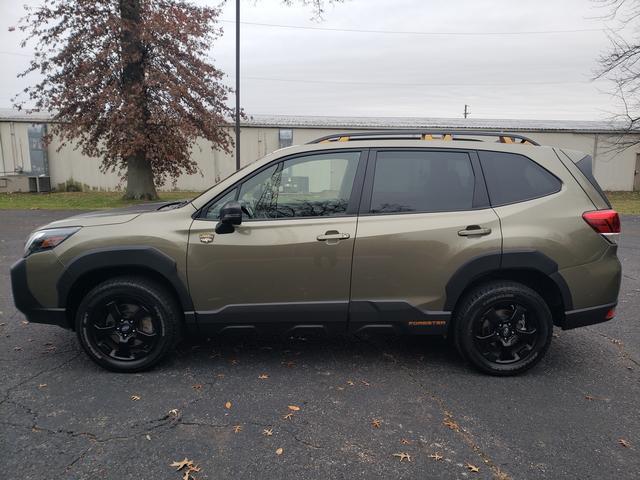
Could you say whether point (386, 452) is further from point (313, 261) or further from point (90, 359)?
point (90, 359)

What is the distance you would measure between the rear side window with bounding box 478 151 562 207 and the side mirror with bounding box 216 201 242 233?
196 cm

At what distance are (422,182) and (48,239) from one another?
298 centimetres

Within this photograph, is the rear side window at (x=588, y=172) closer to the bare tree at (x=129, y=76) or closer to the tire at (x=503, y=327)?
the tire at (x=503, y=327)

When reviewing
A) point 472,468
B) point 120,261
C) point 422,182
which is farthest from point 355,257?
point 120,261

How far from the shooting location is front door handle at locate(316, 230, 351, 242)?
3523 mm

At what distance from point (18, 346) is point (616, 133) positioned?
30.2m

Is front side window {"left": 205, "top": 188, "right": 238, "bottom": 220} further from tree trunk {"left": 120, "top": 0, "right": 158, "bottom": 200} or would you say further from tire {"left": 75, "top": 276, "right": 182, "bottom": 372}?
tree trunk {"left": 120, "top": 0, "right": 158, "bottom": 200}

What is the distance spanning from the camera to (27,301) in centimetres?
366

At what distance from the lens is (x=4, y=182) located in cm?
2344

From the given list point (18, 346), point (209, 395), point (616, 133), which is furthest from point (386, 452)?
point (616, 133)

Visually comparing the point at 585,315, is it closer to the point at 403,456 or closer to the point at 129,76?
the point at 403,456

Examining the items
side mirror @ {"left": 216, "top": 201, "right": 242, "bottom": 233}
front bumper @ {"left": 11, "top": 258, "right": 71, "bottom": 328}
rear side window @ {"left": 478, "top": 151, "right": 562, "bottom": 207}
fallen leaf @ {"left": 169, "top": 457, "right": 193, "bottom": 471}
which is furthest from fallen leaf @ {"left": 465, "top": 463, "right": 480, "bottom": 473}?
front bumper @ {"left": 11, "top": 258, "right": 71, "bottom": 328}

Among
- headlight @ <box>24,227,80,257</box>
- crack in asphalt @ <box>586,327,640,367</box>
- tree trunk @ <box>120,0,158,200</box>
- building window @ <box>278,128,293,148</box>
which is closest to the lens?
headlight @ <box>24,227,80,257</box>

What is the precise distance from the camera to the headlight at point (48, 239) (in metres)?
3.64
